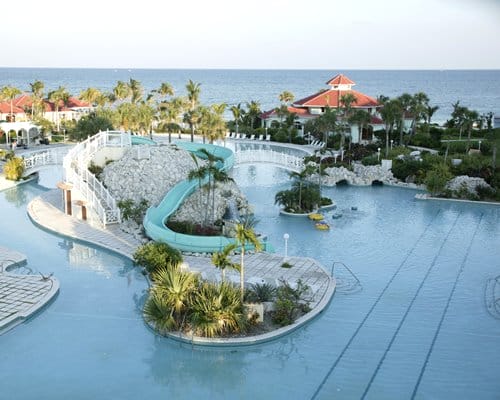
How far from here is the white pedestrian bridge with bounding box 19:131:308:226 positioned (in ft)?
77.8

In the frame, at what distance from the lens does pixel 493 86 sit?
614 feet

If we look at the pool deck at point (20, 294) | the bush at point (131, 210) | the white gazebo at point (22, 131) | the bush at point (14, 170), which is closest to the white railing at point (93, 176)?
the bush at point (131, 210)

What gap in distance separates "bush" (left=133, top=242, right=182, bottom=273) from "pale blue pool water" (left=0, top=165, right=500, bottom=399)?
0.68 m

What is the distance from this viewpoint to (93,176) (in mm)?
25078

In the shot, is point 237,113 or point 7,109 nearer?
point 7,109

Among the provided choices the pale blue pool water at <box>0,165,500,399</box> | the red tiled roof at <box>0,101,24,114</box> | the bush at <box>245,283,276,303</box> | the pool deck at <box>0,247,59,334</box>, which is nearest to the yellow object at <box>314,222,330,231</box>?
the pale blue pool water at <box>0,165,500,399</box>

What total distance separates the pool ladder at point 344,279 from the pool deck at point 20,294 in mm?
8076

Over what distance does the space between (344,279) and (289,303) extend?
397 centimetres

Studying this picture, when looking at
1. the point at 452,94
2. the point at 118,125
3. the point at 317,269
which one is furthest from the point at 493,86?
the point at 317,269

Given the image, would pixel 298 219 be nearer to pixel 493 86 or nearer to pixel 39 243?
pixel 39 243

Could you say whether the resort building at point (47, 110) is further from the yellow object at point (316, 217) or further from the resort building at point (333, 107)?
the yellow object at point (316, 217)

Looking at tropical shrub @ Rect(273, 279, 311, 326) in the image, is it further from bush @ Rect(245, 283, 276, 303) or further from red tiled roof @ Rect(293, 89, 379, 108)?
red tiled roof @ Rect(293, 89, 379, 108)

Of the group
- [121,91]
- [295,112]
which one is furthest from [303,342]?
[121,91]

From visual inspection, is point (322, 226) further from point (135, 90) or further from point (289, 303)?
point (135, 90)
